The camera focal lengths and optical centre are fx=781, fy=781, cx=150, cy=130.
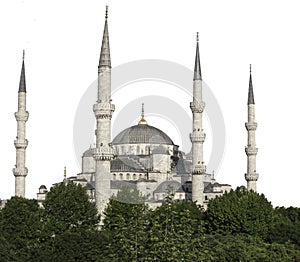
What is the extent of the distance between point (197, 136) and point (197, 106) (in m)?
2.31

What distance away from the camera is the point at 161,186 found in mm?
68625

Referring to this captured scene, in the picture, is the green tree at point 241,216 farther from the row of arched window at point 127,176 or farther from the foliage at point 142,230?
the row of arched window at point 127,176

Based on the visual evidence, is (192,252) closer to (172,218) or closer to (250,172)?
(172,218)

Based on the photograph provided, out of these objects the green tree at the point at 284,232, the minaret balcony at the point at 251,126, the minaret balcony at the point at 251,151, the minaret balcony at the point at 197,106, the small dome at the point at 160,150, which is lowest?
the green tree at the point at 284,232

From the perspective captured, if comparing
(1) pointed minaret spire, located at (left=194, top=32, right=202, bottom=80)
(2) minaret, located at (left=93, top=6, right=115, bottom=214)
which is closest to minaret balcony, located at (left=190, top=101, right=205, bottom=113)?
(1) pointed minaret spire, located at (left=194, top=32, right=202, bottom=80)

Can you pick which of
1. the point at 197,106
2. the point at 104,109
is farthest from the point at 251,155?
the point at 104,109

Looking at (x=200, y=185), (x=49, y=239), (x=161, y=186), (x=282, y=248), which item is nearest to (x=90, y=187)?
(x=161, y=186)

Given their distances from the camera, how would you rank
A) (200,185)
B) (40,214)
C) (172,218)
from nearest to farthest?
(172,218) → (40,214) → (200,185)

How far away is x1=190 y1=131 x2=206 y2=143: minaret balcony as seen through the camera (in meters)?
59.3

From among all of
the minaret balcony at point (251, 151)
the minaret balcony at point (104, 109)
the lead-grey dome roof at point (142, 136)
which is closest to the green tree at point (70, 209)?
the minaret balcony at point (104, 109)


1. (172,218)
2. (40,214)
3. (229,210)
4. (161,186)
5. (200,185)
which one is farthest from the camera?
(161,186)

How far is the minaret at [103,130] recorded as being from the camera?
4984 centimetres

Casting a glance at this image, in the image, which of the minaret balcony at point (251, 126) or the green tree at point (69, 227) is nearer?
the green tree at point (69, 227)

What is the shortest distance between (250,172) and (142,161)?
14367mm
